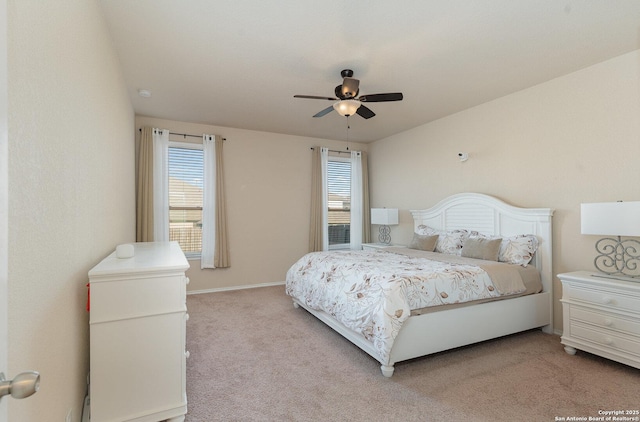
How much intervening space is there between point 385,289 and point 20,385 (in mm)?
2219

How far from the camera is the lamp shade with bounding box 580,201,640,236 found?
2.47 metres

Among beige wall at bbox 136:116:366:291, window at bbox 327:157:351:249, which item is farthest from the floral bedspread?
window at bbox 327:157:351:249

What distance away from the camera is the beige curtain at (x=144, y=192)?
4.57m

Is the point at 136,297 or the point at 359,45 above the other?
the point at 359,45

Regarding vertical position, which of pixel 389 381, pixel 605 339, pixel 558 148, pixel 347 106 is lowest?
pixel 389 381

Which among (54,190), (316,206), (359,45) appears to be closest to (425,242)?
(316,206)

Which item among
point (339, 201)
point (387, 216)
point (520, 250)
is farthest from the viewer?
point (339, 201)

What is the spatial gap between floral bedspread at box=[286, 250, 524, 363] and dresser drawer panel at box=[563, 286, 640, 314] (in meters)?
0.62

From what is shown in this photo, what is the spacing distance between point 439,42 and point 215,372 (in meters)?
3.30

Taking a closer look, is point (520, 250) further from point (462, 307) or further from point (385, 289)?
point (385, 289)

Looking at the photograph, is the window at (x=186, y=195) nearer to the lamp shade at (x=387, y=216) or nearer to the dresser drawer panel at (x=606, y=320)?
the lamp shade at (x=387, y=216)

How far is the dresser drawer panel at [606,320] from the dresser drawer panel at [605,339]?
0.06 metres

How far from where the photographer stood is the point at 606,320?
2611 millimetres

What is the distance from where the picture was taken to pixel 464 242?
3877 mm
